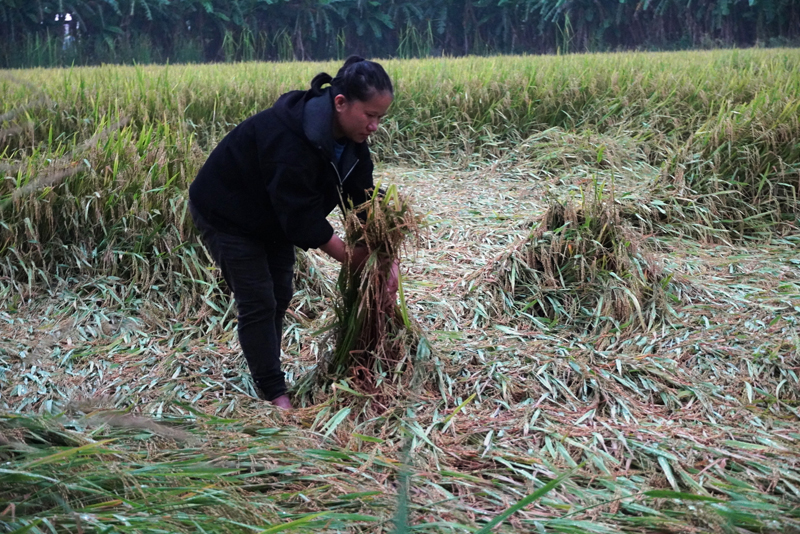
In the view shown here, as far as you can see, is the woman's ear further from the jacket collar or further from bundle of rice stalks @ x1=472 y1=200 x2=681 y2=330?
bundle of rice stalks @ x1=472 y1=200 x2=681 y2=330

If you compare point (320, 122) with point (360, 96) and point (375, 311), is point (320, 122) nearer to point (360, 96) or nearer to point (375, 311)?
point (360, 96)

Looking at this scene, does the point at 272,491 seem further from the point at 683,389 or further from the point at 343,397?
the point at 683,389

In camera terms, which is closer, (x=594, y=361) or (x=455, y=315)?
(x=594, y=361)

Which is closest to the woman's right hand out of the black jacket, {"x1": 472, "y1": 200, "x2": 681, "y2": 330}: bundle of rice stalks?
the black jacket

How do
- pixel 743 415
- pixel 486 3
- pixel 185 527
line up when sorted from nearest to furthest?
1. pixel 185 527
2. pixel 743 415
3. pixel 486 3

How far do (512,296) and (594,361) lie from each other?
0.53 m

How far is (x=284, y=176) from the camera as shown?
176cm

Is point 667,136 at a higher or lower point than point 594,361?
higher

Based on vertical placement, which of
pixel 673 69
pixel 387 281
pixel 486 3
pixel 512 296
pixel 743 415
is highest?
pixel 486 3

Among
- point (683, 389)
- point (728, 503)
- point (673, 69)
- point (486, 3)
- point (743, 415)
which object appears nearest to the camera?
point (728, 503)

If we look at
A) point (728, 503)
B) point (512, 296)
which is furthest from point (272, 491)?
point (512, 296)

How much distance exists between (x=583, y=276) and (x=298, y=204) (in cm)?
136

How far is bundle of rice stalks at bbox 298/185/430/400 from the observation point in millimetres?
1958

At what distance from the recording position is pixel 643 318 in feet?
8.49
